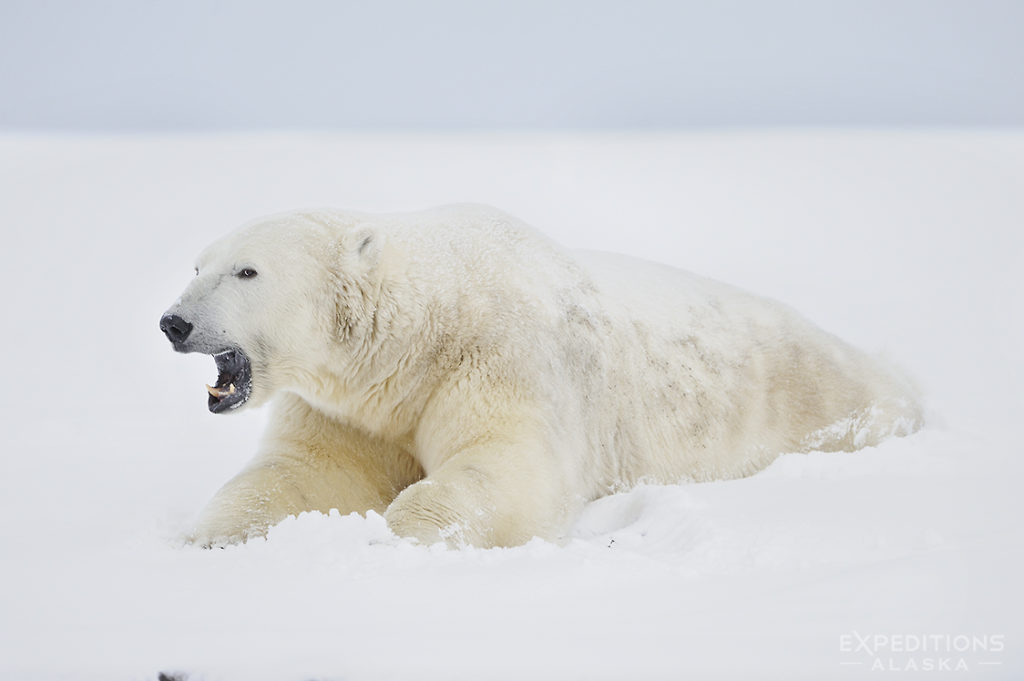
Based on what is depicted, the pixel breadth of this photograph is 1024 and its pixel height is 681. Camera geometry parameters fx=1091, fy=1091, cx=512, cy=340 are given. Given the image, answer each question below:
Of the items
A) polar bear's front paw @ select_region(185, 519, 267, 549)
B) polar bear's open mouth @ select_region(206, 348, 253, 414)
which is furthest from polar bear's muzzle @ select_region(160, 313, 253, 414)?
polar bear's front paw @ select_region(185, 519, 267, 549)

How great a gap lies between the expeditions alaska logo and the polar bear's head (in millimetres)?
2238

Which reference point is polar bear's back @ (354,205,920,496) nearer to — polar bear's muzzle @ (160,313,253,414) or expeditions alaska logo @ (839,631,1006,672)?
polar bear's muzzle @ (160,313,253,414)

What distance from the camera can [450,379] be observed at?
12.9ft

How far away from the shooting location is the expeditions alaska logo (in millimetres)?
2307

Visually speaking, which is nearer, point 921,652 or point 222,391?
point 921,652

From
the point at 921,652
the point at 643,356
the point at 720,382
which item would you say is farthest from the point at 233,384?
the point at 921,652

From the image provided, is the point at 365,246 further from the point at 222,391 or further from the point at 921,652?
the point at 921,652

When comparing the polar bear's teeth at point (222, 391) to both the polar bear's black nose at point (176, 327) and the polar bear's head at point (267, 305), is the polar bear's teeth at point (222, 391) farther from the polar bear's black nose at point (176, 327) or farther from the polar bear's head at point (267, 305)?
the polar bear's black nose at point (176, 327)

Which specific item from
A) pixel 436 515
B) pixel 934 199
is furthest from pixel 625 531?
pixel 934 199

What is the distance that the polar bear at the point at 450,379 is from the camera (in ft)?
12.2

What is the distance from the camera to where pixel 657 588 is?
283 cm

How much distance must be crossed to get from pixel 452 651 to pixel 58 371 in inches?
237

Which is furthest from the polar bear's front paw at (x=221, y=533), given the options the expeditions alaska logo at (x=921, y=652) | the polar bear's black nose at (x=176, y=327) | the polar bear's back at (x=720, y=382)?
the expeditions alaska logo at (x=921, y=652)

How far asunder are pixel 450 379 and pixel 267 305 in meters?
0.70
